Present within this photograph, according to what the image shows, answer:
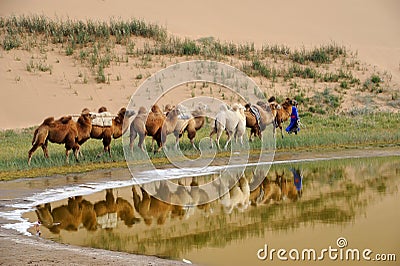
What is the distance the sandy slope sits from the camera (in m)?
28.8

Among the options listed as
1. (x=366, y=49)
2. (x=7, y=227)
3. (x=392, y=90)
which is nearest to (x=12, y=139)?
(x=7, y=227)

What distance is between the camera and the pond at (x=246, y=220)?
826 centimetres

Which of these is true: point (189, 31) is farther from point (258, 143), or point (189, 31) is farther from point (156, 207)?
point (156, 207)

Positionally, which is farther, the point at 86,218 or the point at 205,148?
the point at 205,148

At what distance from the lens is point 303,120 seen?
25.6m

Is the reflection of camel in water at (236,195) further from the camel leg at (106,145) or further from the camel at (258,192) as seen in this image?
the camel leg at (106,145)

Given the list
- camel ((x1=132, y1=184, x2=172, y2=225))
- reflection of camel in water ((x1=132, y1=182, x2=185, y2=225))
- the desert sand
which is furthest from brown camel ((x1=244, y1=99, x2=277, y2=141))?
camel ((x1=132, y1=184, x2=172, y2=225))

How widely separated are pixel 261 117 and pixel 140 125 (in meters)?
4.62

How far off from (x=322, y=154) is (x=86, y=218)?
368 inches

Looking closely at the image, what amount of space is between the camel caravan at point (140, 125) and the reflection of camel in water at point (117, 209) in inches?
157

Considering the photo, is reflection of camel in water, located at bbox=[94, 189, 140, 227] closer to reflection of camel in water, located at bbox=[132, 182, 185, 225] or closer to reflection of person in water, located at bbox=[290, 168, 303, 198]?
reflection of camel in water, located at bbox=[132, 182, 185, 225]

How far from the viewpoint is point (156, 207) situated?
11398 mm

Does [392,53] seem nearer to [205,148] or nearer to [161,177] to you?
[205,148]

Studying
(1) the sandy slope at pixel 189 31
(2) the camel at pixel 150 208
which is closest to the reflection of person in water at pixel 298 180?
(2) the camel at pixel 150 208
